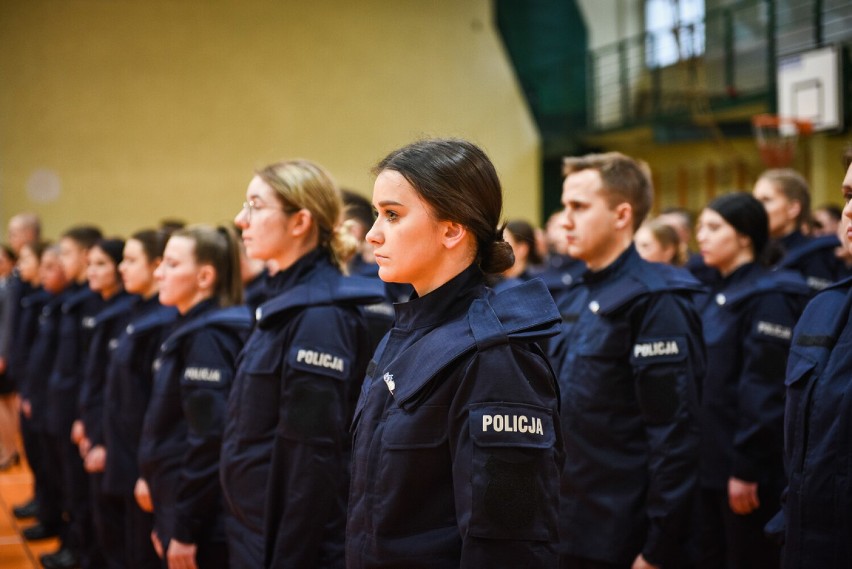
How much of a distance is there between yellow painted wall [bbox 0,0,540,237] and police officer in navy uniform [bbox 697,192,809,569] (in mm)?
6643

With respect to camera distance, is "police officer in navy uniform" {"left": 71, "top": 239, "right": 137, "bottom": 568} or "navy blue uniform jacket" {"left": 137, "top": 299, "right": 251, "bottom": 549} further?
"police officer in navy uniform" {"left": 71, "top": 239, "right": 137, "bottom": 568}

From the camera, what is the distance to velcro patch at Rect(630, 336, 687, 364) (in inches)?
108

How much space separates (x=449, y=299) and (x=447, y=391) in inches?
8.4

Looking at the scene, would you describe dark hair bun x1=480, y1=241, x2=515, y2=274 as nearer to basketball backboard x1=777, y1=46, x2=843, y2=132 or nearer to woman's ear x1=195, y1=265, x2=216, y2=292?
woman's ear x1=195, y1=265, x2=216, y2=292

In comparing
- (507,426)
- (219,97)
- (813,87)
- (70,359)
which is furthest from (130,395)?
(219,97)

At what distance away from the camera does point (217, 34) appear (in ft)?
39.0

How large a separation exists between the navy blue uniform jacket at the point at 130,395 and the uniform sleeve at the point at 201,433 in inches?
28.8

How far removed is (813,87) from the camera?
29.5ft

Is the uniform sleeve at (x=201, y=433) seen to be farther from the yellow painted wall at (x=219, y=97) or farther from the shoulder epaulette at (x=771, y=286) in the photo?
the yellow painted wall at (x=219, y=97)

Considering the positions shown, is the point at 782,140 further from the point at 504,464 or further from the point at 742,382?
the point at 504,464

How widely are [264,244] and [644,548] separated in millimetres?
1549

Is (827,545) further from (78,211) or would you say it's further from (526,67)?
(526,67)

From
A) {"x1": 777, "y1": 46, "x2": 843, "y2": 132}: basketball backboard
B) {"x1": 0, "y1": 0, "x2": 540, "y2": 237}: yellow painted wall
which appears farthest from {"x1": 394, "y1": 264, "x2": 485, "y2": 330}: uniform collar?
{"x1": 0, "y1": 0, "x2": 540, "y2": 237}: yellow painted wall

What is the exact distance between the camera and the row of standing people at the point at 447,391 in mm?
1695
